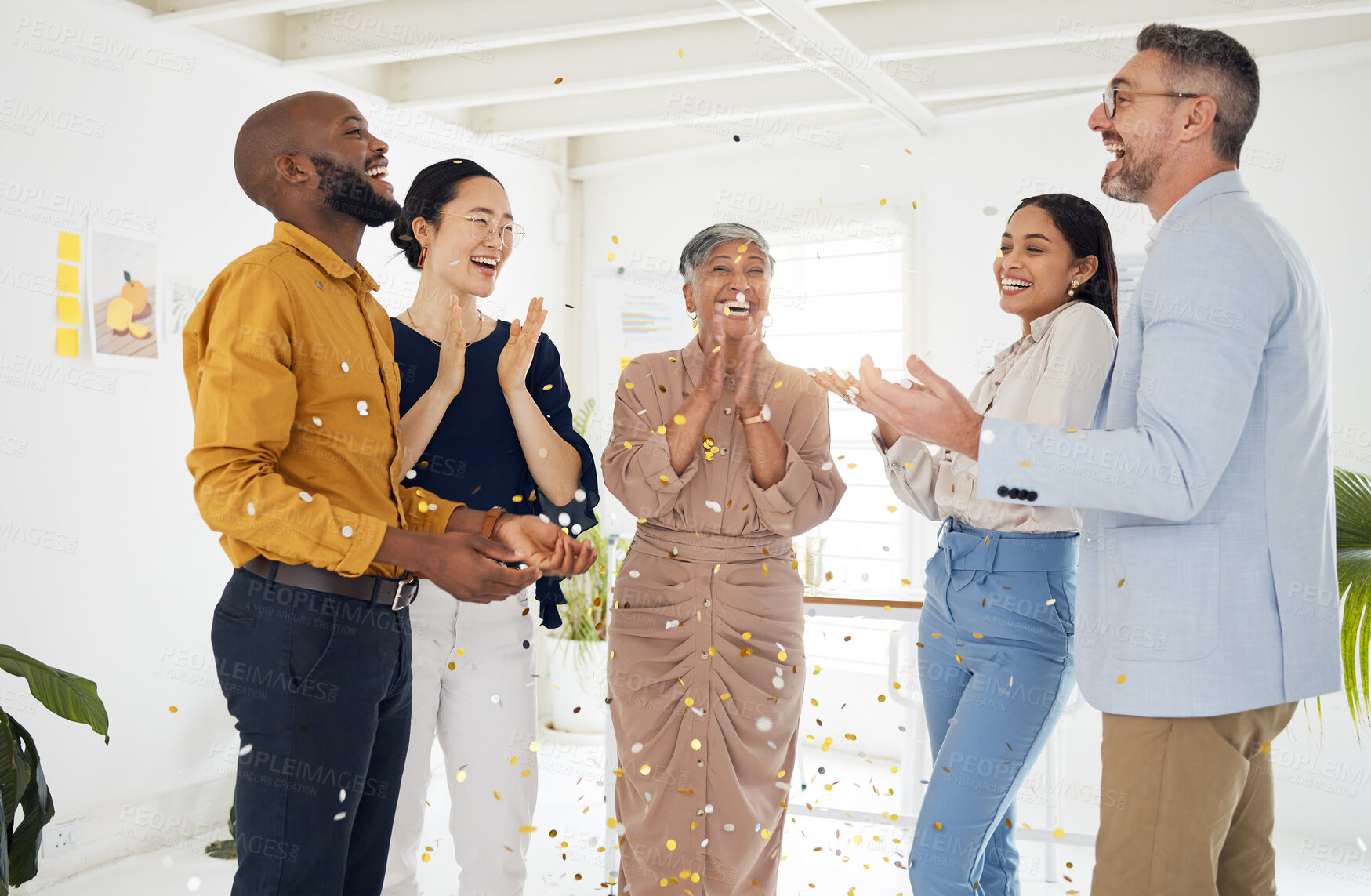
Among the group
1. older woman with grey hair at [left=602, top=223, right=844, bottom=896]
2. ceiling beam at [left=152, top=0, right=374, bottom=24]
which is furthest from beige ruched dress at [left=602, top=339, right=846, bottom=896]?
ceiling beam at [left=152, top=0, right=374, bottom=24]

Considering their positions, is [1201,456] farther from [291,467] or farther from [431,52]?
[431,52]

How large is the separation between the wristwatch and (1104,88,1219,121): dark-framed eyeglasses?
42.7 inches

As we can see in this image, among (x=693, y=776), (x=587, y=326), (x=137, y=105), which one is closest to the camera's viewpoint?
(x=693, y=776)

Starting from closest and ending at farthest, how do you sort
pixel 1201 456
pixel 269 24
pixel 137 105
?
pixel 1201 456, pixel 137 105, pixel 269 24

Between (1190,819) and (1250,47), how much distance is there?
13.9 feet

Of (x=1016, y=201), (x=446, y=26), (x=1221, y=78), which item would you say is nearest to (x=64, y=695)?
(x=1221, y=78)

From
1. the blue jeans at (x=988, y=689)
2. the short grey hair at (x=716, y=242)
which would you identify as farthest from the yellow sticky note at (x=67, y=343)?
the blue jeans at (x=988, y=689)

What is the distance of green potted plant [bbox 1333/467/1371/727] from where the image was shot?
2.41m

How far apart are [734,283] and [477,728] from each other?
1265mm

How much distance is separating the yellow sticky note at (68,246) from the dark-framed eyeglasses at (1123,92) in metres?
3.39

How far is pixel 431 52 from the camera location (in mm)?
4281

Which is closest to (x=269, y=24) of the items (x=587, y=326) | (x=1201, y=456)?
(x=587, y=326)

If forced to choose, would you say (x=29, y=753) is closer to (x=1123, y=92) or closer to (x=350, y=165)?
(x=350, y=165)

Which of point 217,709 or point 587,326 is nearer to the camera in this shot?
point 217,709
